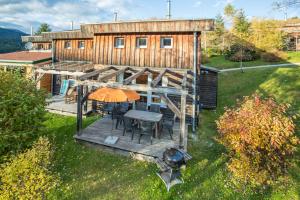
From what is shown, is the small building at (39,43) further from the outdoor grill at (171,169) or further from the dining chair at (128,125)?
the outdoor grill at (171,169)

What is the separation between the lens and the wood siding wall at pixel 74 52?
1909cm

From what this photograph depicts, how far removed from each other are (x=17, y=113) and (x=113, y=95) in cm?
386

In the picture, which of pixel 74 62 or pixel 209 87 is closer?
pixel 209 87

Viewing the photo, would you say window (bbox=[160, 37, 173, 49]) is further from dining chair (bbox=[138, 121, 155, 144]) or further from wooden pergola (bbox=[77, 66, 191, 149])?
dining chair (bbox=[138, 121, 155, 144])

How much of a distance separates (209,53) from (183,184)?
33.9m

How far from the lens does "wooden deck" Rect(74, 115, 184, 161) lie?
9.80 m

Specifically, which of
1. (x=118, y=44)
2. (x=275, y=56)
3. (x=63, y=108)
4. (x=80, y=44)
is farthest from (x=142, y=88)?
(x=275, y=56)

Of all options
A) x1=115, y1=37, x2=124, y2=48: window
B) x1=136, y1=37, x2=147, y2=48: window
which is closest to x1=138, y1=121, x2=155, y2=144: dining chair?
x1=136, y1=37, x2=147, y2=48: window

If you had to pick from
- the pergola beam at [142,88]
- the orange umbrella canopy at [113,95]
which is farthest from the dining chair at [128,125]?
the pergola beam at [142,88]

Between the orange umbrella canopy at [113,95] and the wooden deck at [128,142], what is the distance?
2183 millimetres

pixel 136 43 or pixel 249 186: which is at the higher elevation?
pixel 136 43

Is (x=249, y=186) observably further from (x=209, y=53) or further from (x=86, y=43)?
(x=209, y=53)

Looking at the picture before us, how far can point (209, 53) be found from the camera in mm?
38656

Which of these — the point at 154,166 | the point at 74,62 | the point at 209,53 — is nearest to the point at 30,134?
the point at 154,166
